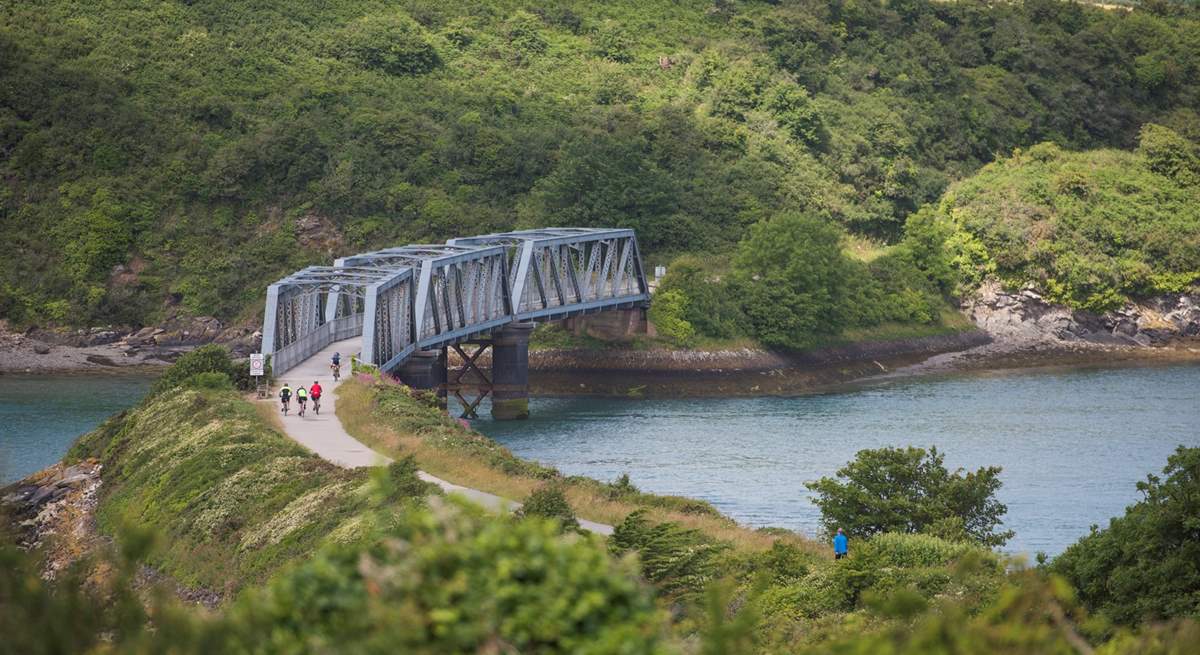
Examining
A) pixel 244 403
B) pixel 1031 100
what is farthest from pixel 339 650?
pixel 1031 100

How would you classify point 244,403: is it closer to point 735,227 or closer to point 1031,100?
point 735,227

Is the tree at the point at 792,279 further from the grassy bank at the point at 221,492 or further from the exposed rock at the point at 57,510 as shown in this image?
the exposed rock at the point at 57,510

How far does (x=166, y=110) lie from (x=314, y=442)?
60.4 m

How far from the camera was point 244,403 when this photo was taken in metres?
49.9

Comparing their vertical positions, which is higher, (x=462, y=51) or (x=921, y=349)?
(x=462, y=51)

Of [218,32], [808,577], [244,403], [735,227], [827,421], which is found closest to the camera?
[808,577]

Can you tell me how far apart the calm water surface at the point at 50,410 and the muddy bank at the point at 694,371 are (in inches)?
747

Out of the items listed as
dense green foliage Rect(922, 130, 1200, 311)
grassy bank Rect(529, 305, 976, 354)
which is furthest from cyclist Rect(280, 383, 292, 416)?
dense green foliage Rect(922, 130, 1200, 311)

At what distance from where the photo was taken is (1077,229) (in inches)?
3999

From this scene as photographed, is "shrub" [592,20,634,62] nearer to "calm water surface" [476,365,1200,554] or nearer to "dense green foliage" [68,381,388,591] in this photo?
"calm water surface" [476,365,1200,554]

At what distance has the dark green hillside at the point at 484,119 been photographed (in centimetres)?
9431

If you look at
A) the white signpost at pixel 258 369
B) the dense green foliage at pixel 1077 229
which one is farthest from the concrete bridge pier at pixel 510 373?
the dense green foliage at pixel 1077 229

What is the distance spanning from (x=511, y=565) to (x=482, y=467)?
30.2m

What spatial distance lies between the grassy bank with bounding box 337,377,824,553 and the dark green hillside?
41931 millimetres
